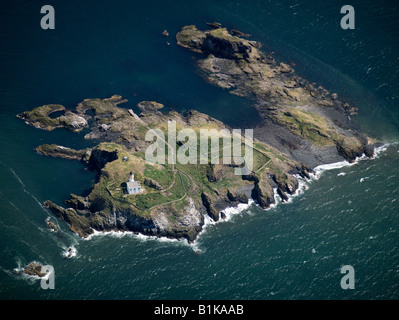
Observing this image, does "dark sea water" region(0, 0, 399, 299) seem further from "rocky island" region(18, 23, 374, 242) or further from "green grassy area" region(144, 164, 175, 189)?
"green grassy area" region(144, 164, 175, 189)

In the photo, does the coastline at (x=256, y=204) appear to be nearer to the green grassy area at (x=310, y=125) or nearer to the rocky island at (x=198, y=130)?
the rocky island at (x=198, y=130)

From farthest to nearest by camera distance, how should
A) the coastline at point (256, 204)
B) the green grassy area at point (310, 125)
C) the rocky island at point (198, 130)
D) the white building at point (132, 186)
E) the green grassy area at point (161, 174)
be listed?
1. the green grassy area at point (310, 125)
2. the green grassy area at point (161, 174)
3. the white building at point (132, 186)
4. the rocky island at point (198, 130)
5. the coastline at point (256, 204)

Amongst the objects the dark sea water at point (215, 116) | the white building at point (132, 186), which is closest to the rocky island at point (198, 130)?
the white building at point (132, 186)

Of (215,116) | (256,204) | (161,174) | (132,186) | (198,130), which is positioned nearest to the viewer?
(132,186)

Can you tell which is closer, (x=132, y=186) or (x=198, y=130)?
(x=132, y=186)

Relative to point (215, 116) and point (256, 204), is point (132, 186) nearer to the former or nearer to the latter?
point (256, 204)

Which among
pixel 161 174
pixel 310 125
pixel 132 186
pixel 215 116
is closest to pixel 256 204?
pixel 161 174
